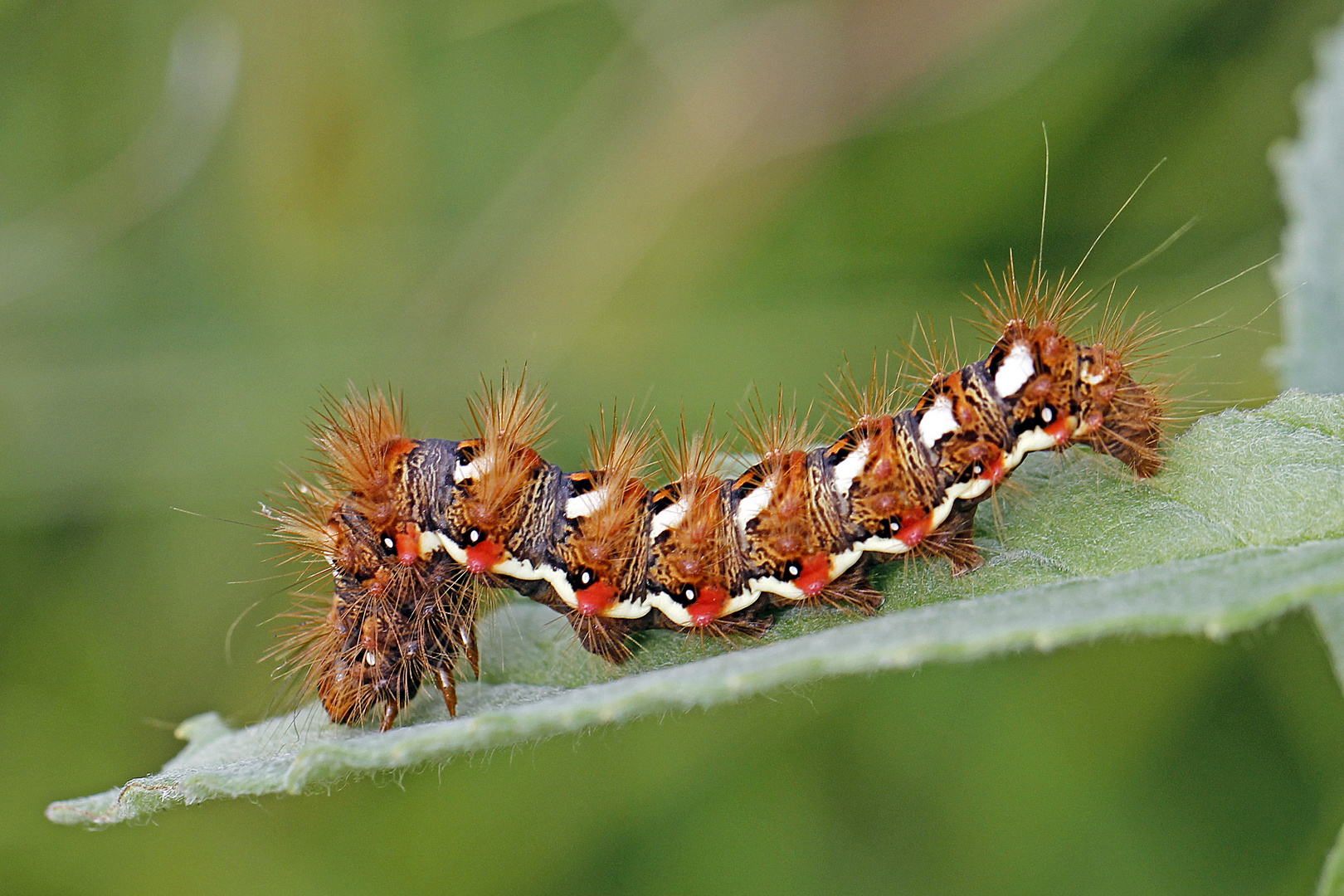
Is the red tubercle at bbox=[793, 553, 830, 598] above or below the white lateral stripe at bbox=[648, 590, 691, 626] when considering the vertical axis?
below

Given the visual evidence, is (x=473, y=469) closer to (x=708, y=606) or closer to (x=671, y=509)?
(x=671, y=509)

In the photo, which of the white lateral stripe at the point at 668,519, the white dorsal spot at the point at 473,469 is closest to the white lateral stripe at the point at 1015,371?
the white lateral stripe at the point at 668,519

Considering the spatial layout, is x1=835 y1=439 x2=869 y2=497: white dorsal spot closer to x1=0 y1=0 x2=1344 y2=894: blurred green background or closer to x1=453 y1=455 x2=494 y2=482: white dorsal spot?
x1=0 y1=0 x2=1344 y2=894: blurred green background

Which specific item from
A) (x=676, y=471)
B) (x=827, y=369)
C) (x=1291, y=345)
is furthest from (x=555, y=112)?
(x=1291, y=345)

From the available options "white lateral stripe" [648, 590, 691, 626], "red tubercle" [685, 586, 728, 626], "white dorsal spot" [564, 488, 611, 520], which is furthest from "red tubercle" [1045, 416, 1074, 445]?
"white dorsal spot" [564, 488, 611, 520]

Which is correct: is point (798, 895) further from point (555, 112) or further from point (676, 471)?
point (555, 112)

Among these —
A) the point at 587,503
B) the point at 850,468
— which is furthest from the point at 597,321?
the point at 850,468
